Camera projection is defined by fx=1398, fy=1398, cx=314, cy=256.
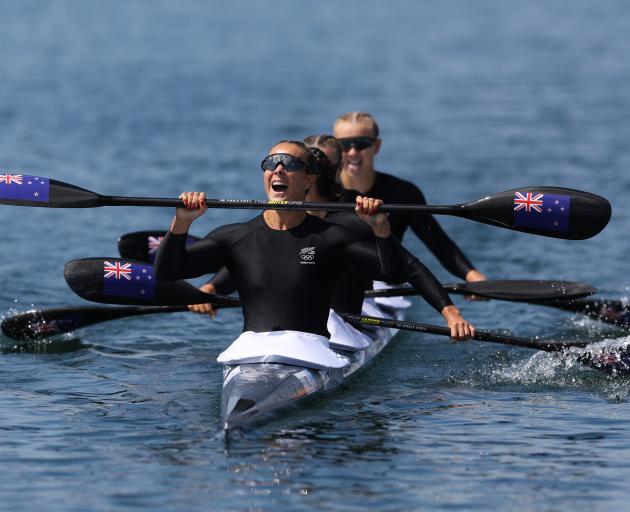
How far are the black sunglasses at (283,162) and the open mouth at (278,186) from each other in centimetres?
11

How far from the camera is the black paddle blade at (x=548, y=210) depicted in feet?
38.3

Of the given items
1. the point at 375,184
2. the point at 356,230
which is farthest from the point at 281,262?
the point at 375,184

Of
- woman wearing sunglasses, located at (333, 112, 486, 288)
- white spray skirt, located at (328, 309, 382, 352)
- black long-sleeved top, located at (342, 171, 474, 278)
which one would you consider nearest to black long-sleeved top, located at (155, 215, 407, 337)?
white spray skirt, located at (328, 309, 382, 352)

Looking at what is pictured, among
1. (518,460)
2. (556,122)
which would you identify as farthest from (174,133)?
(518,460)

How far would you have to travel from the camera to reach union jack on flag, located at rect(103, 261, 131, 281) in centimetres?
1248

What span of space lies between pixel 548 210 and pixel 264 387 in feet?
9.92

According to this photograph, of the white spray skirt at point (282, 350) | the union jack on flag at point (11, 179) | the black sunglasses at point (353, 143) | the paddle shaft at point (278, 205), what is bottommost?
the white spray skirt at point (282, 350)

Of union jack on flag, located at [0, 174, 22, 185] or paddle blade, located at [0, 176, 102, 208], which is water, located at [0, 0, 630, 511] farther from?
union jack on flag, located at [0, 174, 22, 185]

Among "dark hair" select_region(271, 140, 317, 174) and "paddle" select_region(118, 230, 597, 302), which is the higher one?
"dark hair" select_region(271, 140, 317, 174)

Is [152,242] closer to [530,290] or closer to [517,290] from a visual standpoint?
[517,290]

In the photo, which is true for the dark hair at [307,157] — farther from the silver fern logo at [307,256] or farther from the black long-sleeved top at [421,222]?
the black long-sleeved top at [421,222]

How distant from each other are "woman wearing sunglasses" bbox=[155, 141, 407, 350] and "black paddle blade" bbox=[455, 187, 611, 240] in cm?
128

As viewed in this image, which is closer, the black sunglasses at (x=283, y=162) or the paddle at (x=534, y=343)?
the black sunglasses at (x=283, y=162)

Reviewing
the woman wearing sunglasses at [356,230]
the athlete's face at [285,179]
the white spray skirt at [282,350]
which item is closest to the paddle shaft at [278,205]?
the athlete's face at [285,179]
